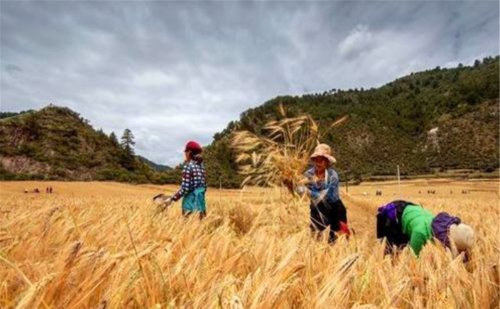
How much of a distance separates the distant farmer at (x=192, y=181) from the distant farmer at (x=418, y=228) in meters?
2.46

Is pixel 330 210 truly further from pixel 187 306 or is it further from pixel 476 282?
pixel 187 306

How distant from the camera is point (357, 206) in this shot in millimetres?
16578

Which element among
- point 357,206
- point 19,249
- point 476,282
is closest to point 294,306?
point 476,282

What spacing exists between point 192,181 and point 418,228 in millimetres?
3055

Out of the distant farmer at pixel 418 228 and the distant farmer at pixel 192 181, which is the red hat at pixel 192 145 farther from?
the distant farmer at pixel 418 228

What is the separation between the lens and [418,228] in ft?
13.8

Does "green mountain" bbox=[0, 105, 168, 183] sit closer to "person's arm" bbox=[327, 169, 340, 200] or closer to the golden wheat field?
"person's arm" bbox=[327, 169, 340, 200]

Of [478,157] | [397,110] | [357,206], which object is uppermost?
[397,110]

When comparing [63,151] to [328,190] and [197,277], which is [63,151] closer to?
[328,190]

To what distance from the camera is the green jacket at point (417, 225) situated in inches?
162

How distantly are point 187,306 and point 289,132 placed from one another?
3090mm

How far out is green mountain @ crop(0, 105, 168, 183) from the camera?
4869 cm

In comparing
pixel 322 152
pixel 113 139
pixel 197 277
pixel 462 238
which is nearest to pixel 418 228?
pixel 462 238

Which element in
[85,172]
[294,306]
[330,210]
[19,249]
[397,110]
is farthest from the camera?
[397,110]
